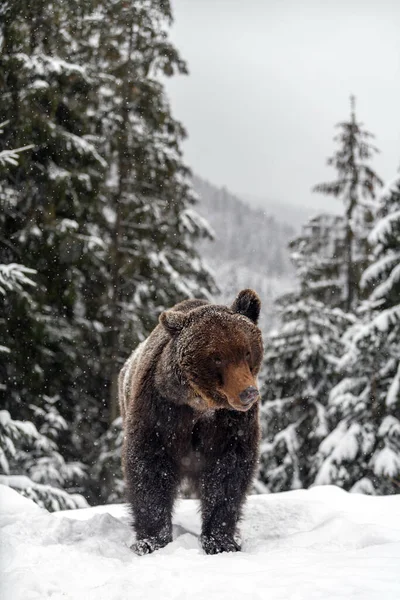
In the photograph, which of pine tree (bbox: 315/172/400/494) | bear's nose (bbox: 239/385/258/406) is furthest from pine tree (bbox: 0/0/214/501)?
bear's nose (bbox: 239/385/258/406)

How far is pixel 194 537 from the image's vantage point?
15.7 ft

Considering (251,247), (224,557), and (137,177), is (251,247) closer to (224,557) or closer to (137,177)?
(137,177)

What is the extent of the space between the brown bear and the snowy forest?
3.85 metres

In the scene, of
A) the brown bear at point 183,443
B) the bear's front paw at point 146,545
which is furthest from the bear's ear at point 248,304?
the bear's front paw at point 146,545

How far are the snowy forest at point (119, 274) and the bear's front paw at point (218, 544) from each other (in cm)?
415

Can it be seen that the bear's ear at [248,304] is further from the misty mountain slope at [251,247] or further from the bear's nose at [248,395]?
the misty mountain slope at [251,247]

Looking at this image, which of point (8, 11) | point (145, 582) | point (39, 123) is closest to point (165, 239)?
point (39, 123)

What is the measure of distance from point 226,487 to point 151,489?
585 millimetres

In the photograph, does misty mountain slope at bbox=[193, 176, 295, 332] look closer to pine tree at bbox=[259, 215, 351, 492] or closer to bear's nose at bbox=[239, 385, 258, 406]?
pine tree at bbox=[259, 215, 351, 492]

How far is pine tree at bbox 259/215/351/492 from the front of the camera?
44.5 feet

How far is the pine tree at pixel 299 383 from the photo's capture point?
1357 centimetres

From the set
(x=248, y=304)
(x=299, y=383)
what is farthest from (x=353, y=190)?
(x=248, y=304)

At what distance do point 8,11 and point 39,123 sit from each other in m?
2.13

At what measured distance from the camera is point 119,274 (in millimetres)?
13758
